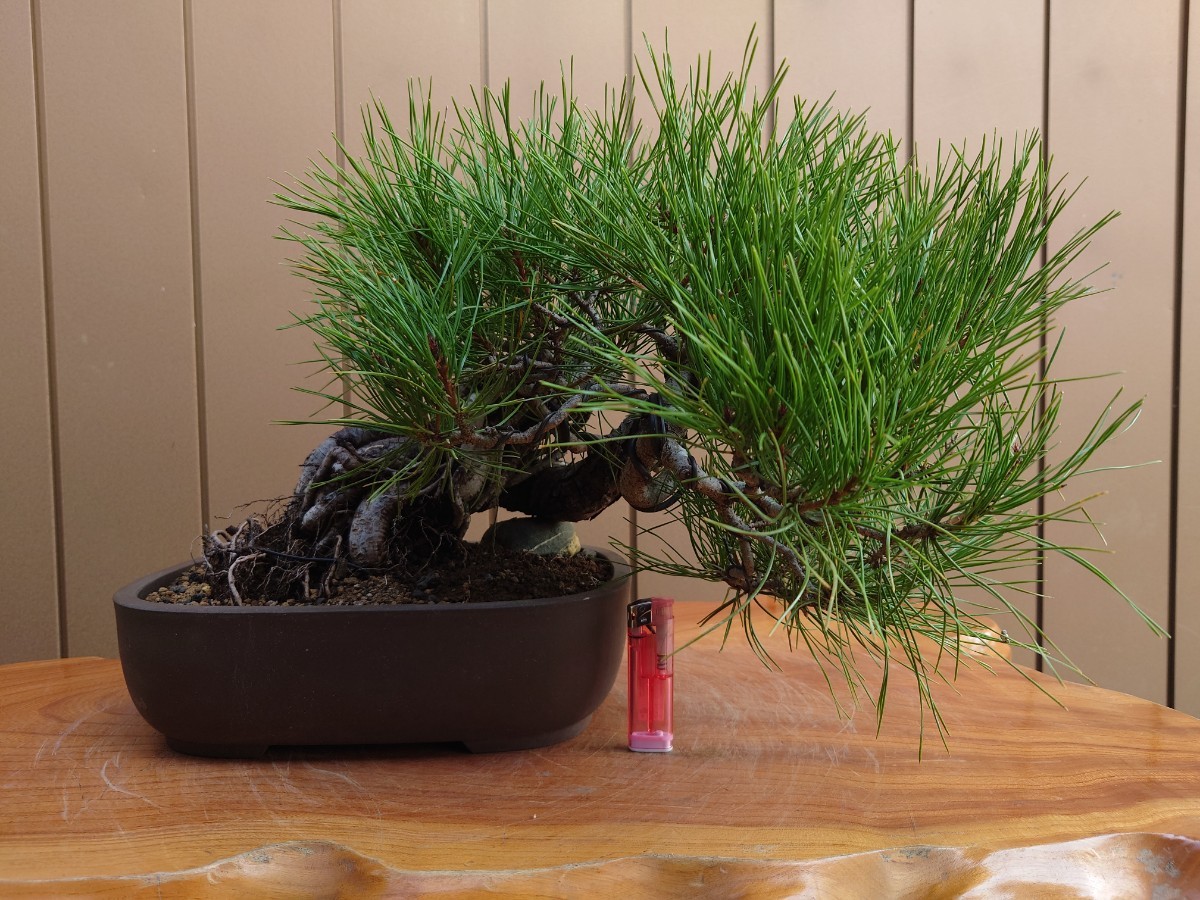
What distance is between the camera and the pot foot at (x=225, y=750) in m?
0.67

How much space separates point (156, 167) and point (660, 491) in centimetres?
85

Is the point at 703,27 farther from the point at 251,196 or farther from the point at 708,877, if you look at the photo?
the point at 708,877

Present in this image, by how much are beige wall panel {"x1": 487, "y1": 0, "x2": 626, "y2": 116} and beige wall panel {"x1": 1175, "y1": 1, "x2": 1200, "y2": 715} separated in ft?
2.57

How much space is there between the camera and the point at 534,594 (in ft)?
2.35

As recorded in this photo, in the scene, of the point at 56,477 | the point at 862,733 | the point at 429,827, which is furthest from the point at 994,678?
the point at 56,477

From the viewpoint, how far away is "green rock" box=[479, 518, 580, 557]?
2.65 feet

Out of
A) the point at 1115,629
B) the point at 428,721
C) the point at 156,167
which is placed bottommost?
the point at 1115,629

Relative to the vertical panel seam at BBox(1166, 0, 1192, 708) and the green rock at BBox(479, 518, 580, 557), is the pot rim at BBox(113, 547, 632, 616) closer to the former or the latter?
the green rock at BBox(479, 518, 580, 557)

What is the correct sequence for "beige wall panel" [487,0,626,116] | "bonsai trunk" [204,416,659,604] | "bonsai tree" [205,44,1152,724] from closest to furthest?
"bonsai tree" [205,44,1152,724]
"bonsai trunk" [204,416,659,604]
"beige wall panel" [487,0,626,116]

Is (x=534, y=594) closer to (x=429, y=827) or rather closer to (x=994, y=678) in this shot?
(x=429, y=827)

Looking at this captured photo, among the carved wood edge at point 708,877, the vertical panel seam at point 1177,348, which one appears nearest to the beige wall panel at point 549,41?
the vertical panel seam at point 1177,348

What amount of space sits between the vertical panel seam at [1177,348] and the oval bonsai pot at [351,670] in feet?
3.29

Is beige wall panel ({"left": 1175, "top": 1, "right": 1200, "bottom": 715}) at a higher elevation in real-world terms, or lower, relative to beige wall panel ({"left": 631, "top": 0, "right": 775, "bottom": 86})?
lower

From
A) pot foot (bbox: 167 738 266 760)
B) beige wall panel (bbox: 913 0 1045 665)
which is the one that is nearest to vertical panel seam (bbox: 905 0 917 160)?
beige wall panel (bbox: 913 0 1045 665)
